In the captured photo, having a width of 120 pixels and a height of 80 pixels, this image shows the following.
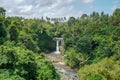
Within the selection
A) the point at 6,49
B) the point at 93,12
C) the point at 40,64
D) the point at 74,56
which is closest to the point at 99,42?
the point at 74,56

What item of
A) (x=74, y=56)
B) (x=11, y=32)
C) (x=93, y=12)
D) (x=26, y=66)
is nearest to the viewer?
(x=26, y=66)

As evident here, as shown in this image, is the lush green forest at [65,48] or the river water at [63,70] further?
the river water at [63,70]

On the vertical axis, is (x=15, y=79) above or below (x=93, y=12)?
below

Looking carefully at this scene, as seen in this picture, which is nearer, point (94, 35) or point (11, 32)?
point (11, 32)

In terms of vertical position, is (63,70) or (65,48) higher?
(65,48)

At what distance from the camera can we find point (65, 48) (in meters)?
72.4

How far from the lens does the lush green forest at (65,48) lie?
105 feet

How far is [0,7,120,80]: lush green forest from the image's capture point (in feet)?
105

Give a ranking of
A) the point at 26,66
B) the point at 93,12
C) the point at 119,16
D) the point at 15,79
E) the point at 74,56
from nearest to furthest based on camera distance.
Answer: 1. the point at 15,79
2. the point at 26,66
3. the point at 74,56
4. the point at 119,16
5. the point at 93,12

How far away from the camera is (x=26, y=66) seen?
106 feet

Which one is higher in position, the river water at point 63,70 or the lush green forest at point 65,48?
the lush green forest at point 65,48

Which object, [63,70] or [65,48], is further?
[65,48]

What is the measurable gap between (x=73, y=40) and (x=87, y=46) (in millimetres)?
7727

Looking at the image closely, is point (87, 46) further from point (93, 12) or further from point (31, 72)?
point (93, 12)
